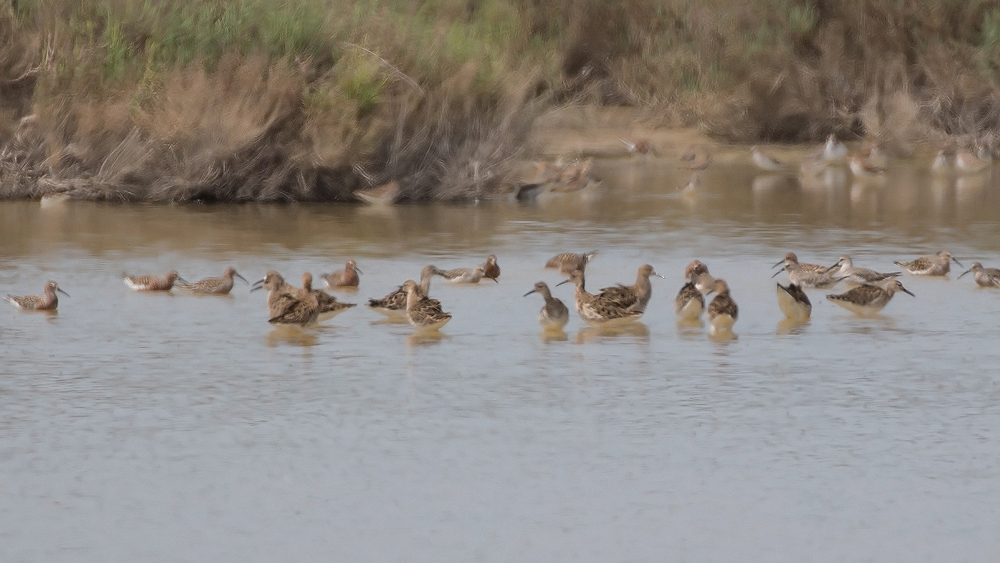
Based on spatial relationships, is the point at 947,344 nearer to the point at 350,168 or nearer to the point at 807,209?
the point at 807,209

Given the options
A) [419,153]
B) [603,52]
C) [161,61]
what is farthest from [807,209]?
[603,52]

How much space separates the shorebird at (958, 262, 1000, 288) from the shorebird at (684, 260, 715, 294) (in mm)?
2279

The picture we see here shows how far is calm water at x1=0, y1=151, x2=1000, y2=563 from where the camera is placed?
6.83 m

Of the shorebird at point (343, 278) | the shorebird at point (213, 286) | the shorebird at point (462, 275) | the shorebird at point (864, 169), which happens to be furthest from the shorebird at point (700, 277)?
the shorebird at point (864, 169)

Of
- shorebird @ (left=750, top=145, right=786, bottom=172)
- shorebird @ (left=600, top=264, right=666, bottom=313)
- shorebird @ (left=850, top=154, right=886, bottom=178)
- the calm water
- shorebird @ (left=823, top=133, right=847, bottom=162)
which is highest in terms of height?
shorebird @ (left=823, top=133, right=847, bottom=162)

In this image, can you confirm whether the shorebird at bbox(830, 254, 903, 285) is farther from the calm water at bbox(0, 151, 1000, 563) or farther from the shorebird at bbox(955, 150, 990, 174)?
the shorebird at bbox(955, 150, 990, 174)

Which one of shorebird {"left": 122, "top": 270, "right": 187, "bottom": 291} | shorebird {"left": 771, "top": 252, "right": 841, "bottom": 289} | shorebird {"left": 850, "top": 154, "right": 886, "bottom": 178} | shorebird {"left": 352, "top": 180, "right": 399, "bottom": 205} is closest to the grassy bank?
shorebird {"left": 352, "top": 180, "right": 399, "bottom": 205}

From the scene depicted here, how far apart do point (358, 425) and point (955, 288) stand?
6.81 m

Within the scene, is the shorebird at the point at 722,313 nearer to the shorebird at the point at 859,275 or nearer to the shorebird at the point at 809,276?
the shorebird at the point at 809,276

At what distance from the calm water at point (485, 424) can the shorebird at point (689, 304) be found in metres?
0.15

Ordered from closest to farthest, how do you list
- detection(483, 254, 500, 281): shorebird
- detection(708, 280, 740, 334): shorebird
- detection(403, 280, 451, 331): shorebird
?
detection(403, 280, 451, 331): shorebird → detection(708, 280, 740, 334): shorebird → detection(483, 254, 500, 281): shorebird

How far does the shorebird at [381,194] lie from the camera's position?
65.5 ft

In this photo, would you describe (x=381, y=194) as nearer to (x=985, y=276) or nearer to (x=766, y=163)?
(x=985, y=276)

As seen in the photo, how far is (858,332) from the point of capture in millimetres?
11680
